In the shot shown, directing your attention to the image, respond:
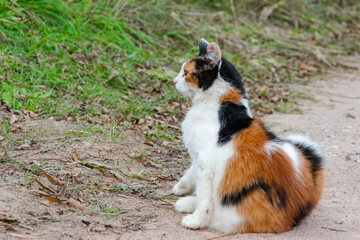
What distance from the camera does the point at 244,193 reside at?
3895 mm

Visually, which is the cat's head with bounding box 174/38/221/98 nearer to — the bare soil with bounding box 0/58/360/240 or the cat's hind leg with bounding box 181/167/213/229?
the cat's hind leg with bounding box 181/167/213/229

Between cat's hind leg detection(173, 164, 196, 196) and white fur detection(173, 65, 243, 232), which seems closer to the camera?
white fur detection(173, 65, 243, 232)

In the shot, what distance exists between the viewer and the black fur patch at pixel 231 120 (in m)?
4.06

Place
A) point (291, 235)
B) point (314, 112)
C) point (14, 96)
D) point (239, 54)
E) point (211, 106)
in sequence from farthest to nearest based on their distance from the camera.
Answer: point (239, 54) → point (314, 112) → point (14, 96) → point (211, 106) → point (291, 235)

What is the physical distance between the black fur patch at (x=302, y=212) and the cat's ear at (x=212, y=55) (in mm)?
1225

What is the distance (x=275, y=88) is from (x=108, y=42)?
8.09 ft

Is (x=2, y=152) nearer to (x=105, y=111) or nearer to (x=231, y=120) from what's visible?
(x=105, y=111)

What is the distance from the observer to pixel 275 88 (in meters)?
8.14

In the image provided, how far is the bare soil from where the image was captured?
3857 mm

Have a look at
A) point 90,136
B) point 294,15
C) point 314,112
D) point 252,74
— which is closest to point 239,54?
point 252,74

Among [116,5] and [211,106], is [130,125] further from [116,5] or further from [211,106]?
[116,5]

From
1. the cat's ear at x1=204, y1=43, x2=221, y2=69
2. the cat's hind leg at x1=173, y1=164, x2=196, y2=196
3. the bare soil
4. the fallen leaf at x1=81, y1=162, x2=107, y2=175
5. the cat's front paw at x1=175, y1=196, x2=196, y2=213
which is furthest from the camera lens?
the fallen leaf at x1=81, y1=162, x2=107, y2=175

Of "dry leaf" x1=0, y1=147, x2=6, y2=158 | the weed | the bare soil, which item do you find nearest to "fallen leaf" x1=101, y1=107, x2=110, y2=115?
the bare soil

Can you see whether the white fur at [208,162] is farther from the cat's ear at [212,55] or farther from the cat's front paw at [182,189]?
the cat's front paw at [182,189]
